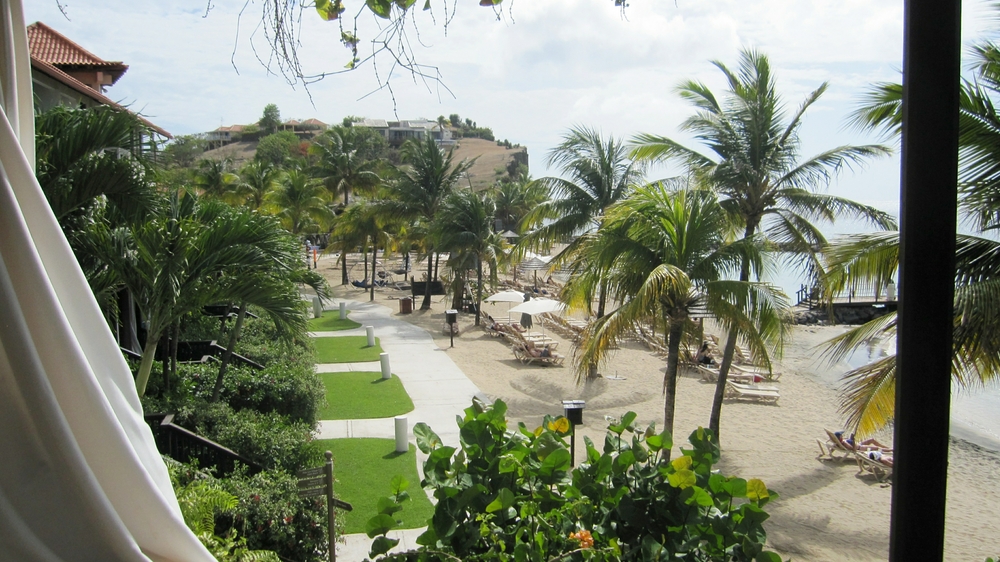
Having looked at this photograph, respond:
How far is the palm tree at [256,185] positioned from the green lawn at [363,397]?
19.4m

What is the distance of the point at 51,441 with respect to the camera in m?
1.30

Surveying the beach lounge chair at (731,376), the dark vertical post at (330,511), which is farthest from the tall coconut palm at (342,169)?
the dark vertical post at (330,511)

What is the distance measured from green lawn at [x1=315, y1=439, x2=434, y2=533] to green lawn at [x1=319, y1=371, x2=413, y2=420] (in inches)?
73.3

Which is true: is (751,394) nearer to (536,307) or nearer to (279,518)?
(536,307)

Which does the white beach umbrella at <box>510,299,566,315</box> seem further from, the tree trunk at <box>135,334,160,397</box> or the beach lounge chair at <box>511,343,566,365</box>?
the tree trunk at <box>135,334,160,397</box>

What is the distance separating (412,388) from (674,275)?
7689mm

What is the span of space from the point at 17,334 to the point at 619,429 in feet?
6.91

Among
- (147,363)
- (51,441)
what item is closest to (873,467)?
(147,363)

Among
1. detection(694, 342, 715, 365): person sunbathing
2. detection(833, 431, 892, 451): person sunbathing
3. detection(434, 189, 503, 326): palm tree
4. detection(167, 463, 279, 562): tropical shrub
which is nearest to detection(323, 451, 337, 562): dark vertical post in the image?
detection(167, 463, 279, 562): tropical shrub

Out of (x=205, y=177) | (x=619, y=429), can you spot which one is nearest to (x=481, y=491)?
(x=619, y=429)

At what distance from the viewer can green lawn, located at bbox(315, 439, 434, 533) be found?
8875 mm

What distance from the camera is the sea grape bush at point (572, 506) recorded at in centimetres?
236

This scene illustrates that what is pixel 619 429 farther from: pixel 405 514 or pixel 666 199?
pixel 666 199

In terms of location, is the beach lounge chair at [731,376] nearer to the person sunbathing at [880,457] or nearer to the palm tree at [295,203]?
the person sunbathing at [880,457]
